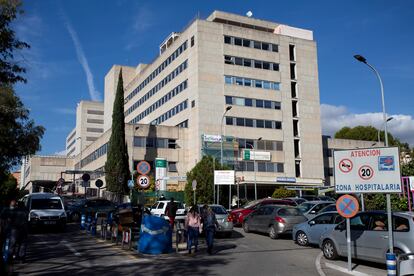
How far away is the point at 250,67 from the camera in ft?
208

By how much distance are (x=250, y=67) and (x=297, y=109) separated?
383 inches

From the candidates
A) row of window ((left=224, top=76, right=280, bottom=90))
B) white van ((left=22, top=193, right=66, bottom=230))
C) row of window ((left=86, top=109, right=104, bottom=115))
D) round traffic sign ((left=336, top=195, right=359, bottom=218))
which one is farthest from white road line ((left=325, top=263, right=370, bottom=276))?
row of window ((left=86, top=109, right=104, bottom=115))

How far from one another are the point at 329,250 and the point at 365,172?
3.22 m

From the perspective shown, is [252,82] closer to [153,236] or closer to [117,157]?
[117,157]

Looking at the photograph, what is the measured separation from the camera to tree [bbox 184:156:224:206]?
4641 cm

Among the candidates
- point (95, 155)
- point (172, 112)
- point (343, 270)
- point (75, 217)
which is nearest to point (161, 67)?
point (172, 112)

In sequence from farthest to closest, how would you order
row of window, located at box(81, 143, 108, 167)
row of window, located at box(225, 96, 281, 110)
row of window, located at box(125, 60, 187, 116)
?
row of window, located at box(81, 143, 108, 167) < row of window, located at box(125, 60, 187, 116) < row of window, located at box(225, 96, 281, 110)

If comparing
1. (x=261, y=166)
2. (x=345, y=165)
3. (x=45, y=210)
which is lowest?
(x=45, y=210)

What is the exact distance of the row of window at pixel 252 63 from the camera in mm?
62531

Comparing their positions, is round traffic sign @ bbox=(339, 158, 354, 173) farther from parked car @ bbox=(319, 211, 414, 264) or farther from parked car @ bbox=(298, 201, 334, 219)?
parked car @ bbox=(298, 201, 334, 219)

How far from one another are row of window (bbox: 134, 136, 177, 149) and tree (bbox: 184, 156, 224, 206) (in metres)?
14.8

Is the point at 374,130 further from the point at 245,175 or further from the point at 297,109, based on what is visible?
the point at 245,175

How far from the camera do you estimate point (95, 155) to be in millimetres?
73875

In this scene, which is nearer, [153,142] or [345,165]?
[345,165]
